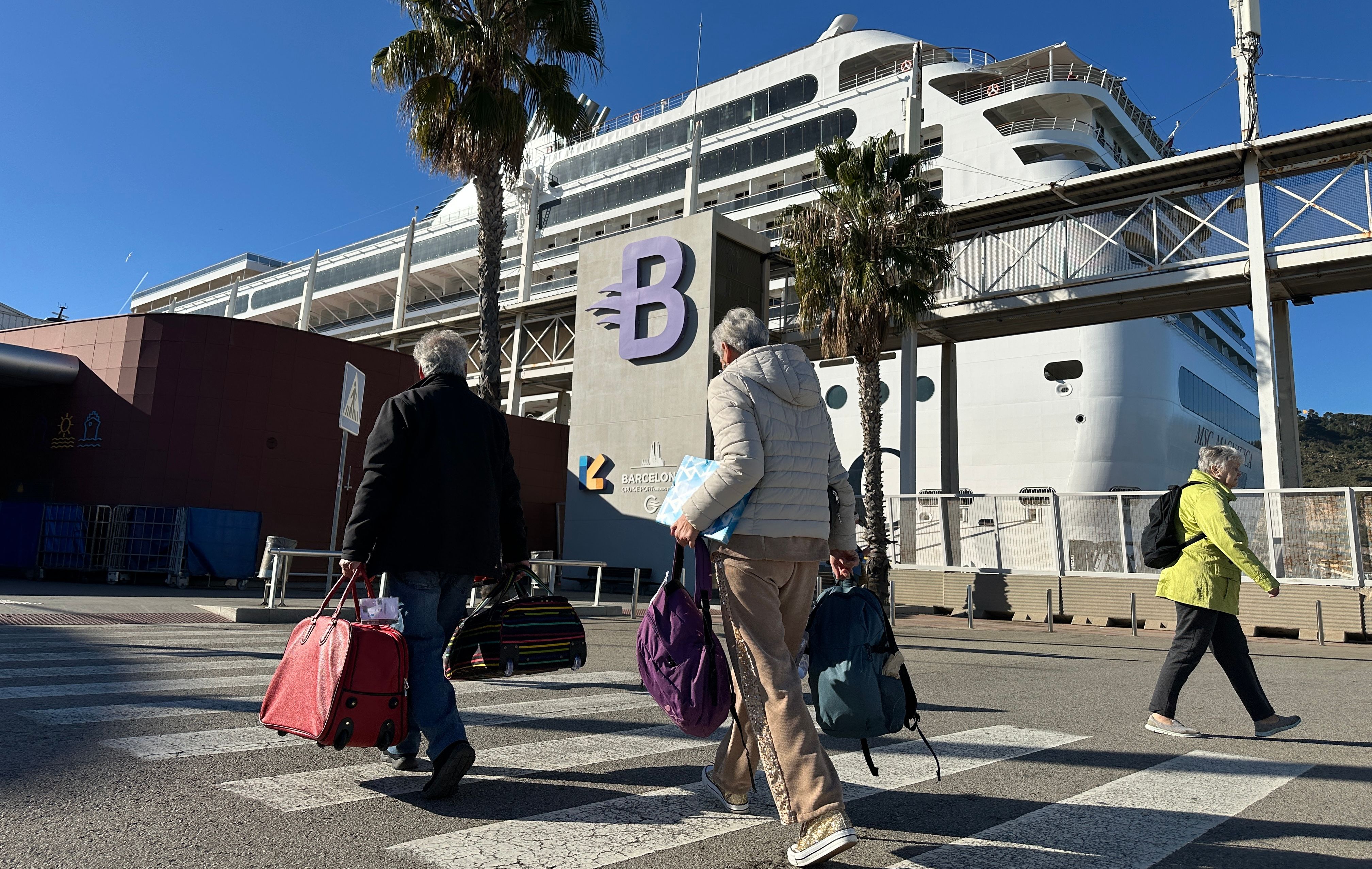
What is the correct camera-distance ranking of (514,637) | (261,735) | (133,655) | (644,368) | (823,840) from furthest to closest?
(644,368) → (133,655) → (261,735) → (514,637) → (823,840)

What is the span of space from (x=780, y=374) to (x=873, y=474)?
1388 cm

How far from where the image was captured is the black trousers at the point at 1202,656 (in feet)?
16.6

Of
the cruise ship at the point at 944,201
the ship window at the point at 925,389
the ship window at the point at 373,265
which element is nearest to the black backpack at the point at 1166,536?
the cruise ship at the point at 944,201

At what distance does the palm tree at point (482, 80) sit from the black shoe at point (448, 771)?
382 inches

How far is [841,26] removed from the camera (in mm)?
30062

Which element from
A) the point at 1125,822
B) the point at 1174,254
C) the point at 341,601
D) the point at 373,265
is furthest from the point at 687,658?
the point at 373,265

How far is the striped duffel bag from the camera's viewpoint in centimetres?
369

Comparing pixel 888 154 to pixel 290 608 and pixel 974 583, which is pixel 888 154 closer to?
pixel 974 583

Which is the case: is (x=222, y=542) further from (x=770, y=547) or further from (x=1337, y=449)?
(x=1337, y=449)

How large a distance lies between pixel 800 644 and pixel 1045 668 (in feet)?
21.5

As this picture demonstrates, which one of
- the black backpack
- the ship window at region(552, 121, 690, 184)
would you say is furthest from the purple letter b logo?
the black backpack

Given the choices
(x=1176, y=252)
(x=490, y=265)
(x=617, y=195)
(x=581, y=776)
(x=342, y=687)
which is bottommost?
(x=581, y=776)

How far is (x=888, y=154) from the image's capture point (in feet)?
59.1

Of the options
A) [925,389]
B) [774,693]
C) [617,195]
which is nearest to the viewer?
[774,693]
